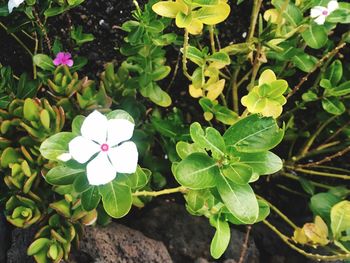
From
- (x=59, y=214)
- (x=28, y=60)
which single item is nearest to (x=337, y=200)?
(x=59, y=214)

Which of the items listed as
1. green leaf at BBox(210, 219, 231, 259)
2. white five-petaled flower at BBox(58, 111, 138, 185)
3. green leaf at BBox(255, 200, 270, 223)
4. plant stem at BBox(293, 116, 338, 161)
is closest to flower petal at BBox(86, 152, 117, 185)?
white five-petaled flower at BBox(58, 111, 138, 185)

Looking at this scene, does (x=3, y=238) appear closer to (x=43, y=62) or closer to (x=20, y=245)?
(x=20, y=245)

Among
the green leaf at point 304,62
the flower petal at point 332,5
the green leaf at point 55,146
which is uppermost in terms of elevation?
the green leaf at point 55,146

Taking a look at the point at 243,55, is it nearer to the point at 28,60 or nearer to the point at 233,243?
the point at 233,243

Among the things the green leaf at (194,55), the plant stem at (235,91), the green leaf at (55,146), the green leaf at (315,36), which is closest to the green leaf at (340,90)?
the green leaf at (315,36)

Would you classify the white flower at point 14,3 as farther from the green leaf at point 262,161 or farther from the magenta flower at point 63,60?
the green leaf at point 262,161
